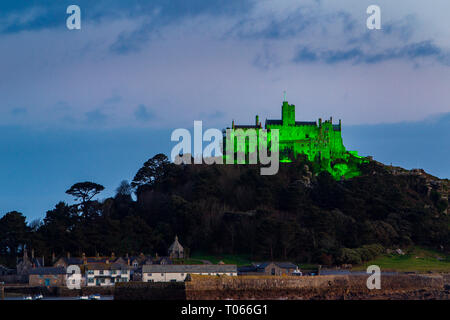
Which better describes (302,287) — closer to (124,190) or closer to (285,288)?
(285,288)

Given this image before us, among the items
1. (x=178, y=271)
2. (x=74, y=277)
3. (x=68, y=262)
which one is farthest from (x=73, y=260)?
(x=178, y=271)

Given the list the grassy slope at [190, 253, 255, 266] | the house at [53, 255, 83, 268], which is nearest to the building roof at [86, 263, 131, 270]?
the house at [53, 255, 83, 268]

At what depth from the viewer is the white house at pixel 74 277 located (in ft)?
250

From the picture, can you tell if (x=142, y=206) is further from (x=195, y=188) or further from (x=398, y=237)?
(x=398, y=237)

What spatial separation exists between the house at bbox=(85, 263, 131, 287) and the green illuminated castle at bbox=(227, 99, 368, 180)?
36.3 m

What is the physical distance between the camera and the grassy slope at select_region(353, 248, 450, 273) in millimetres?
81312

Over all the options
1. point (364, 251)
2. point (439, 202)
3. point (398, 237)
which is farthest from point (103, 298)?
point (439, 202)

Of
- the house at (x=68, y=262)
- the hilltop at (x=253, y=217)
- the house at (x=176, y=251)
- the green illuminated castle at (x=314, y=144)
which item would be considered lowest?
the house at (x=68, y=262)

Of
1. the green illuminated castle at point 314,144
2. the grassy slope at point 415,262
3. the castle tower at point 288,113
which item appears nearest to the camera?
the grassy slope at point 415,262

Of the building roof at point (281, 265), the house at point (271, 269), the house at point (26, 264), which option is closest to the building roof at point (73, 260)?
the house at point (26, 264)

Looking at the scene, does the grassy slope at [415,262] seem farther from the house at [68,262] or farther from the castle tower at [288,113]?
the castle tower at [288,113]

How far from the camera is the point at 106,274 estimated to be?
77.6 meters

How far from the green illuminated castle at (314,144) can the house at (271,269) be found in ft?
114

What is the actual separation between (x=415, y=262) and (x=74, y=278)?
31546 mm
